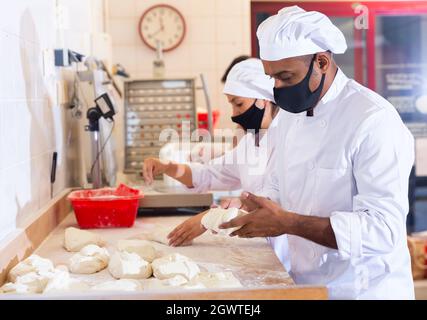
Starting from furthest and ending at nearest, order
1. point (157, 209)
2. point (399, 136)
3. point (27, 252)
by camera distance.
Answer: point (157, 209) < point (27, 252) < point (399, 136)

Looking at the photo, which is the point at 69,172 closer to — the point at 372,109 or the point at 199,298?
the point at 372,109

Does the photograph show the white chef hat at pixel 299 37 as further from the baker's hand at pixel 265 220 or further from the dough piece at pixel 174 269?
the dough piece at pixel 174 269

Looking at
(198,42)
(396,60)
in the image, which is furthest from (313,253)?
(396,60)

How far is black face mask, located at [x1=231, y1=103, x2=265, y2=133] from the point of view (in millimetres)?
2000

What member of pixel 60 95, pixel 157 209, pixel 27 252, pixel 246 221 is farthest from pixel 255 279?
pixel 60 95

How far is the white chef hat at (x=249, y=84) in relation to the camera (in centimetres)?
200

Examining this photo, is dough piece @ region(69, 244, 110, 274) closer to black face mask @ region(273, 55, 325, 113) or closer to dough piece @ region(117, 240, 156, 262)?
dough piece @ region(117, 240, 156, 262)

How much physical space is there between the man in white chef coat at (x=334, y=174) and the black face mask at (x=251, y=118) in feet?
1.40

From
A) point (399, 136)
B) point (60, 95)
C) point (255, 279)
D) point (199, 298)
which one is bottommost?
point (255, 279)

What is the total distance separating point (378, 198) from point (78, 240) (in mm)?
846

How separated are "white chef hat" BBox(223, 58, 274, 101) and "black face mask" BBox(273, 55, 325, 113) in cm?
56

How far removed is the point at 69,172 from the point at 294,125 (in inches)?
49.4

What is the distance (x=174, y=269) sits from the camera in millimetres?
1353
